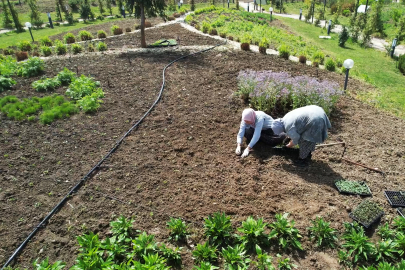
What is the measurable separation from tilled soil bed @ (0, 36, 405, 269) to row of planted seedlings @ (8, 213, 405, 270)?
14 centimetres

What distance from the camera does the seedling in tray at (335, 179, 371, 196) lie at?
438 centimetres

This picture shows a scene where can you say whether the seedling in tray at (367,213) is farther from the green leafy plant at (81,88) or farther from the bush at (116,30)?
the bush at (116,30)

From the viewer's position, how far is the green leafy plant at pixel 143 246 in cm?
340

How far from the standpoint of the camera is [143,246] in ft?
11.2

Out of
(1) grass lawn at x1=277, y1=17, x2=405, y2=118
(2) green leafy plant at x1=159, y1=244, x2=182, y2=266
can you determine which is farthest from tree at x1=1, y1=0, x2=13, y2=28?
(2) green leafy plant at x1=159, y1=244, x2=182, y2=266

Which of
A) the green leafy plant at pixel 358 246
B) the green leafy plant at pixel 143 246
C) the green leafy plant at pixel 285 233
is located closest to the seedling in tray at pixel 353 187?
the green leafy plant at pixel 358 246

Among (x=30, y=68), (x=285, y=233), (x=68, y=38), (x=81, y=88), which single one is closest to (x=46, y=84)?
(x=81, y=88)

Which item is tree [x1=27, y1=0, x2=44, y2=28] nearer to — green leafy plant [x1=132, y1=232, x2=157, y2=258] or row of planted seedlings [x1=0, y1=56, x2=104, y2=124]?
row of planted seedlings [x1=0, y1=56, x2=104, y2=124]

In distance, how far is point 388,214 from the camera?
4.07 meters

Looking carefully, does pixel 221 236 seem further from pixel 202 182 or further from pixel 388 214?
pixel 388 214

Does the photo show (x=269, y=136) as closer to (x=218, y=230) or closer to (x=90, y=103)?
(x=218, y=230)

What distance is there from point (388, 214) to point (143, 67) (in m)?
7.76

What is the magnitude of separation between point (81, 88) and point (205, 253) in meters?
5.82

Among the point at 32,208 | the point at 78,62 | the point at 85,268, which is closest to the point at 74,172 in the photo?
the point at 32,208
